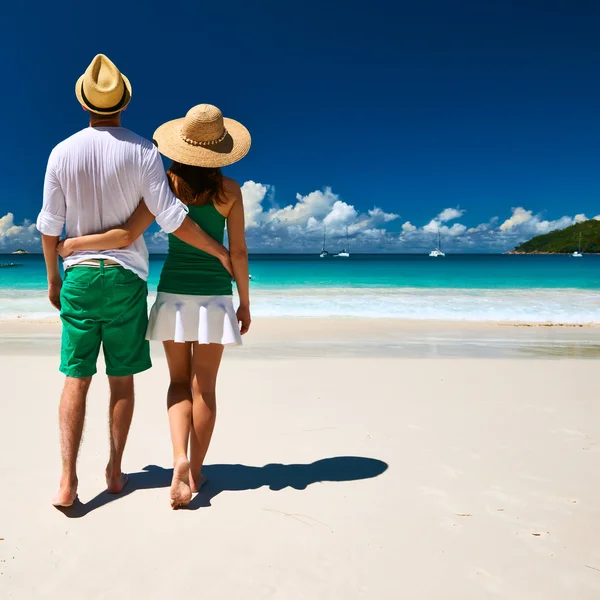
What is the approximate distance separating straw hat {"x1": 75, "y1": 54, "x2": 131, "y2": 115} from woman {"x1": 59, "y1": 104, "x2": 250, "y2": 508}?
0.25 meters

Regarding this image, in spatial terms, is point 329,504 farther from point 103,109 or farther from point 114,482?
point 103,109

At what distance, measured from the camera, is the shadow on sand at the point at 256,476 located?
2736 millimetres

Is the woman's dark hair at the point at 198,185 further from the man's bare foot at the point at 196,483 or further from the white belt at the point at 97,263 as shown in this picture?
the man's bare foot at the point at 196,483

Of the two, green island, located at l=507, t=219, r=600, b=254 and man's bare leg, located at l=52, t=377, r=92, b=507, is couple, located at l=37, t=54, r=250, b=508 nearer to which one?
man's bare leg, located at l=52, t=377, r=92, b=507

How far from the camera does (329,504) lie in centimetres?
264

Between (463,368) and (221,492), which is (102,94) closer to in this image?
(221,492)

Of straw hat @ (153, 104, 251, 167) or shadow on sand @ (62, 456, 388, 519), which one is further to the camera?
shadow on sand @ (62, 456, 388, 519)

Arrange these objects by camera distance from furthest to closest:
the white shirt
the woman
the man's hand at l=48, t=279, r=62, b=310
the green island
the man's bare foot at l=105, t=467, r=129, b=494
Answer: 1. the green island
2. the man's bare foot at l=105, t=467, r=129, b=494
3. the man's hand at l=48, t=279, r=62, b=310
4. the woman
5. the white shirt

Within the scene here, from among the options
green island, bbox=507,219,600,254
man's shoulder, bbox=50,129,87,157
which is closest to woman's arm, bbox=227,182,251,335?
man's shoulder, bbox=50,129,87,157

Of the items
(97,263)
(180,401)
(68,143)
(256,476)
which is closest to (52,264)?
(97,263)

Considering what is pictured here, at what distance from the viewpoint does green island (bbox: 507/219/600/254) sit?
118 meters

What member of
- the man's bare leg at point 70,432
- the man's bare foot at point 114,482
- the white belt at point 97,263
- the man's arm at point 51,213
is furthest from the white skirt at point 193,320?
the man's bare foot at point 114,482

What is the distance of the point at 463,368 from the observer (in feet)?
→ 18.9

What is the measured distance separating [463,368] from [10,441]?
13.8 feet
